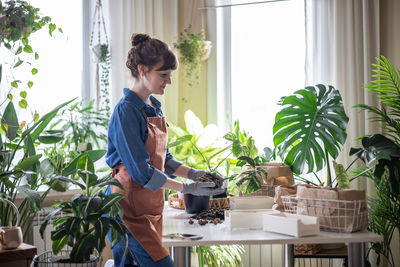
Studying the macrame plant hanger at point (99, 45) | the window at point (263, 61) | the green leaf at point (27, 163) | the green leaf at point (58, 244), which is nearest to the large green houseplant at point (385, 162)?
the window at point (263, 61)

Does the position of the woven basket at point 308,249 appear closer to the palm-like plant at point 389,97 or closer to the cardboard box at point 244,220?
the palm-like plant at point 389,97

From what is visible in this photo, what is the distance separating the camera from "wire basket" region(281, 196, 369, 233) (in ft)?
6.36

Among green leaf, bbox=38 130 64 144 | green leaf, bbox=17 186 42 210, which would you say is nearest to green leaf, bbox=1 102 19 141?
green leaf, bbox=38 130 64 144

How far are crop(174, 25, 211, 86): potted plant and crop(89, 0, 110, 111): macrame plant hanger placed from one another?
599mm

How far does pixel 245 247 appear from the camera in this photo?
3984 millimetres

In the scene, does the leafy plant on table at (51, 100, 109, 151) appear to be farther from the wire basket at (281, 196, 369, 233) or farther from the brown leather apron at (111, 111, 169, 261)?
the wire basket at (281, 196, 369, 233)

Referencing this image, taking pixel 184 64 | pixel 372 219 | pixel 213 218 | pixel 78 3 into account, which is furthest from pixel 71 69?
pixel 372 219

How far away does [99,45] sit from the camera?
12.6ft

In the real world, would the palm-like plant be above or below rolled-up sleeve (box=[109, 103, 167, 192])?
above

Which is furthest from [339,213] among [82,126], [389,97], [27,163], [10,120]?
[82,126]

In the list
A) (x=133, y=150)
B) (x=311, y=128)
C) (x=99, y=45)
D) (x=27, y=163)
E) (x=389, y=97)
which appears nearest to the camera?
(x=133, y=150)

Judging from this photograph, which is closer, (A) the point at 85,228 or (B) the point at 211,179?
(A) the point at 85,228

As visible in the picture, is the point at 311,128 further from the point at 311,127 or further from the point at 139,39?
the point at 139,39

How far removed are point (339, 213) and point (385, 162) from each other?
0.97m
